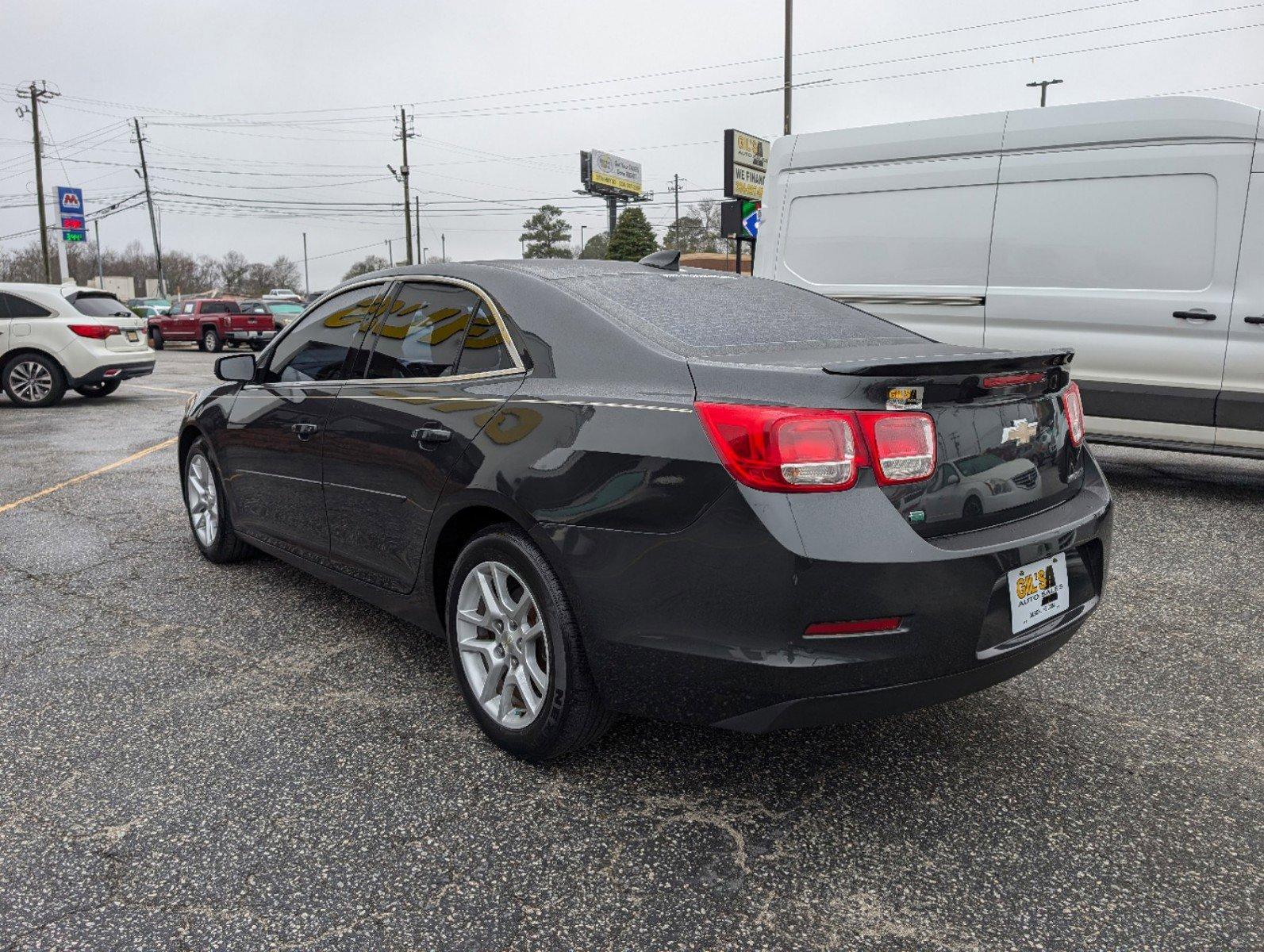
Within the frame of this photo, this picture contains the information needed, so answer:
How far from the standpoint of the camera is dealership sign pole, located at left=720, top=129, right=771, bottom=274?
17594 millimetres

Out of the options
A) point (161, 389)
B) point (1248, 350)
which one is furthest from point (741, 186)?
point (1248, 350)

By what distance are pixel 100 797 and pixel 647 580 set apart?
1613 mm

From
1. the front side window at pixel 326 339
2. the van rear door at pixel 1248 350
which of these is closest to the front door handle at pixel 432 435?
the front side window at pixel 326 339

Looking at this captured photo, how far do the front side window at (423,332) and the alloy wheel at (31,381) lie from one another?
37.4 feet

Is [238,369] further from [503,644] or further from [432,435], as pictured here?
[503,644]

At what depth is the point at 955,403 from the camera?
2.42 m

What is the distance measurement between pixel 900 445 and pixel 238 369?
3184mm

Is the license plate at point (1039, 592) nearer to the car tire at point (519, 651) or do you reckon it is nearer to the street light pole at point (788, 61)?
the car tire at point (519, 651)

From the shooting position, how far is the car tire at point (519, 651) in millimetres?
2578

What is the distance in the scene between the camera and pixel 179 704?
10.6 ft

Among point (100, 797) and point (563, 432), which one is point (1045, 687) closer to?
point (563, 432)

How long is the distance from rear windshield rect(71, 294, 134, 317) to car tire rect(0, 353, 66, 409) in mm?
839

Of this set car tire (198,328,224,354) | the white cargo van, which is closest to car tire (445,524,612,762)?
the white cargo van

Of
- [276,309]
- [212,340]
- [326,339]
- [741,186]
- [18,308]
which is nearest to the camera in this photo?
[326,339]
